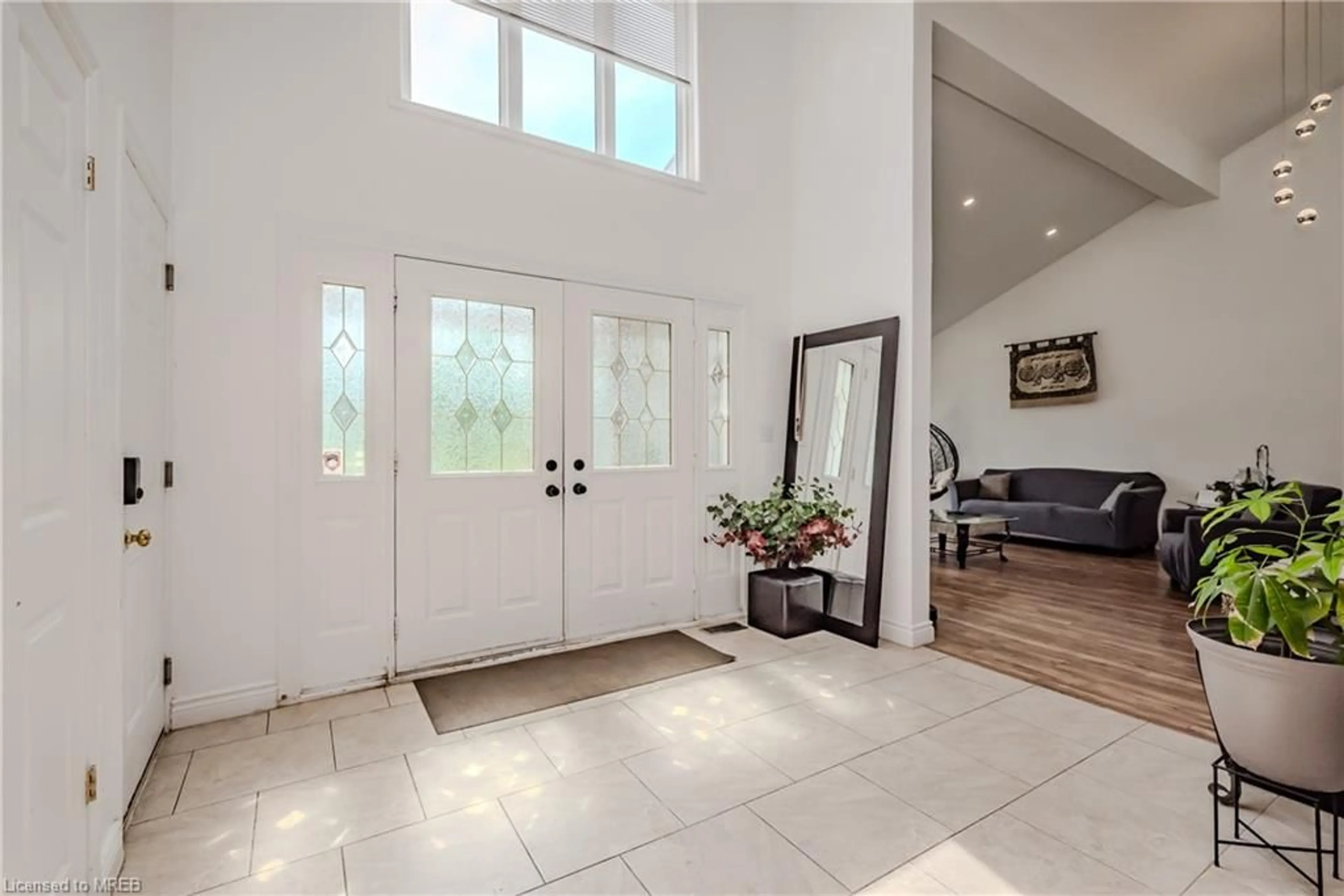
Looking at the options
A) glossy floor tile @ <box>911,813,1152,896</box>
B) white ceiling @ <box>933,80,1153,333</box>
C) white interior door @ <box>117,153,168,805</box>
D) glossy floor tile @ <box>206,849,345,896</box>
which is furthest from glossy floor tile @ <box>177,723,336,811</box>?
white ceiling @ <box>933,80,1153,333</box>

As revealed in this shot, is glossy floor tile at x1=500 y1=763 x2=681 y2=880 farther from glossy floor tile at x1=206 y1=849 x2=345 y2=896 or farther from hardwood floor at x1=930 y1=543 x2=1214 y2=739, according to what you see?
hardwood floor at x1=930 y1=543 x2=1214 y2=739

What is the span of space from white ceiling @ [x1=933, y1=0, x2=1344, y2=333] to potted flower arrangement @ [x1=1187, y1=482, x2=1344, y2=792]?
3648 millimetres

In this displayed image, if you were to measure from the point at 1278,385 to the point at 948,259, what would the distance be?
10.7 feet

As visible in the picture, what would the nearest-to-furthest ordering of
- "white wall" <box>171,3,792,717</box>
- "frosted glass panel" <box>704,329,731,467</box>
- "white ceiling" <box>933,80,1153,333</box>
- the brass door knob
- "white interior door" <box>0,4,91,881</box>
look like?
"white interior door" <box>0,4,91,881</box>
the brass door knob
"white wall" <box>171,3,792,717</box>
"frosted glass panel" <box>704,329,731,467</box>
"white ceiling" <box>933,80,1153,333</box>

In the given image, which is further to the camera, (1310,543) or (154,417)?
(154,417)

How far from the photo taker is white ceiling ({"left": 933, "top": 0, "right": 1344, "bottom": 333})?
4.45 metres

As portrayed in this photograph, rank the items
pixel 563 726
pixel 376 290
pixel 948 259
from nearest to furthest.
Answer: pixel 563 726 → pixel 376 290 → pixel 948 259

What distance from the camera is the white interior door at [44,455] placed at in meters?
1.08

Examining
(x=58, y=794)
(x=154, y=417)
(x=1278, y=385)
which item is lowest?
(x=58, y=794)

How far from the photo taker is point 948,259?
671 cm

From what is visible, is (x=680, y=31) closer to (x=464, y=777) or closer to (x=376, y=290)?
(x=376, y=290)

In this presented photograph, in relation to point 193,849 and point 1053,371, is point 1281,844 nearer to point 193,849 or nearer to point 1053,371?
point 193,849

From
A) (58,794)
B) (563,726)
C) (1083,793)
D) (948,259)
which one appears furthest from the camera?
(948,259)

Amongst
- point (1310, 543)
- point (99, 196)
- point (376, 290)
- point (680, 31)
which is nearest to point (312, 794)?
point (99, 196)
